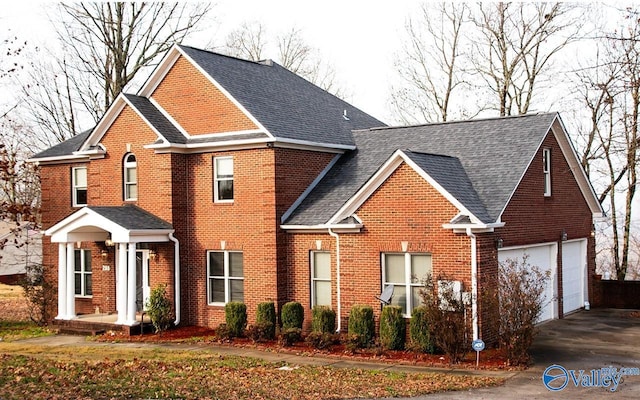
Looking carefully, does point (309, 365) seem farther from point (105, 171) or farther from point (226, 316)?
point (105, 171)

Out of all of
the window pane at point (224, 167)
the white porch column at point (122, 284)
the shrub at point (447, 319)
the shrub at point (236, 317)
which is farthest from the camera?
the window pane at point (224, 167)

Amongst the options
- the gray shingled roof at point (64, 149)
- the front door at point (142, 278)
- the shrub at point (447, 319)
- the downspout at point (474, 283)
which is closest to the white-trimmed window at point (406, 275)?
the downspout at point (474, 283)

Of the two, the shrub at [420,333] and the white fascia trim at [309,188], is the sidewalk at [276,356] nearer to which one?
the shrub at [420,333]

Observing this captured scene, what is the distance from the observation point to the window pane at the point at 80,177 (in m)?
27.5

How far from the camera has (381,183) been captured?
66.4 ft

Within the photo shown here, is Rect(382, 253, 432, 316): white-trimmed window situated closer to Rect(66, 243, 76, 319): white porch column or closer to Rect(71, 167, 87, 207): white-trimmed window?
Rect(66, 243, 76, 319): white porch column

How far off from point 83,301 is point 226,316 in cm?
782

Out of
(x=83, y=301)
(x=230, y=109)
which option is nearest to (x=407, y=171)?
(x=230, y=109)

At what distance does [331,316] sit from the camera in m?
20.6

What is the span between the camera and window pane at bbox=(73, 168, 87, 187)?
90.2 feet

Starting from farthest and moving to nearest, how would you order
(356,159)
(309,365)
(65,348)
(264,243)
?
(356,159)
(264,243)
(65,348)
(309,365)

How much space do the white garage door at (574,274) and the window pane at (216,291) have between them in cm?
1136

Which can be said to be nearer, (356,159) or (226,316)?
(226,316)

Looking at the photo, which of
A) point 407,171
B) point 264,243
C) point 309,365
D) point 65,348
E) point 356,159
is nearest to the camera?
point 309,365
